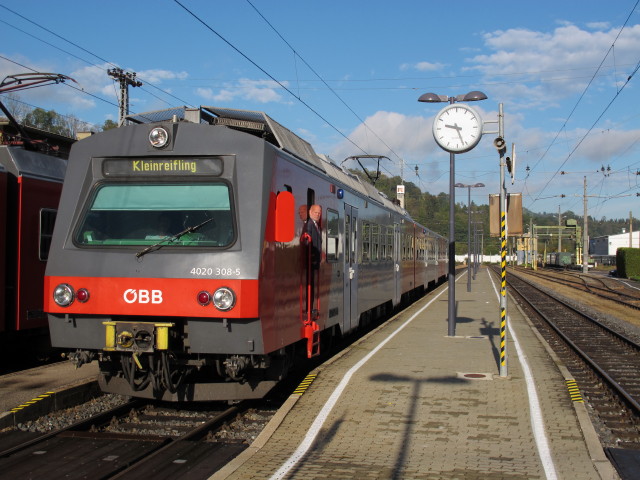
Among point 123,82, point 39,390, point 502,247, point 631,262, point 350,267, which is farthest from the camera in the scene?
point 631,262

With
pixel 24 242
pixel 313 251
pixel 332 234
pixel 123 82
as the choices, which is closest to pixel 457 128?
pixel 332 234

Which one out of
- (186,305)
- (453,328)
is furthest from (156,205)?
(453,328)

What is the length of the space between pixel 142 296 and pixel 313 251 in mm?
2710

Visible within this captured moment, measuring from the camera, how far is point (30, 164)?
10.6 m

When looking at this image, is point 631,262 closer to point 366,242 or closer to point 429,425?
point 366,242

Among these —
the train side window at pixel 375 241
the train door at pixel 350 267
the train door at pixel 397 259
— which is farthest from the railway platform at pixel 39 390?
the train door at pixel 397 259

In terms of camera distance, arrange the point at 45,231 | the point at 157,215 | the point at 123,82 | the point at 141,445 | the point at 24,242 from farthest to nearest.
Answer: the point at 123,82
the point at 45,231
the point at 24,242
the point at 157,215
the point at 141,445

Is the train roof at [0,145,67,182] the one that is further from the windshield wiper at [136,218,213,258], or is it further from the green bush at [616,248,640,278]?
the green bush at [616,248,640,278]

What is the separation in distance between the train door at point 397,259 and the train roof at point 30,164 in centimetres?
986

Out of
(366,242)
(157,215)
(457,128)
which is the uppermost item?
(457,128)

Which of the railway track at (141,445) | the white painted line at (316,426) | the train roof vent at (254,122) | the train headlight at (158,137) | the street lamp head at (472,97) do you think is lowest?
the railway track at (141,445)

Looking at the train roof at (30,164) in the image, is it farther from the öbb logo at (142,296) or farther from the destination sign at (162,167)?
the öbb logo at (142,296)

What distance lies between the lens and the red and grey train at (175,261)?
6.89 meters

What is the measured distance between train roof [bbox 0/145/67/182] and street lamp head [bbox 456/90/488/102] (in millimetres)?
7671
